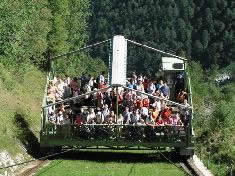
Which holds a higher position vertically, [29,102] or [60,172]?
[29,102]

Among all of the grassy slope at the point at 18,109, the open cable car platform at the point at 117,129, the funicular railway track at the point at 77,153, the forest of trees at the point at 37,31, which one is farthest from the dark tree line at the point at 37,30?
the funicular railway track at the point at 77,153

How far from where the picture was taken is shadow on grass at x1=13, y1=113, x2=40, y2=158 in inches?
1017

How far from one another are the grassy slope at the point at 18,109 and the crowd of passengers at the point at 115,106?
1.81 meters

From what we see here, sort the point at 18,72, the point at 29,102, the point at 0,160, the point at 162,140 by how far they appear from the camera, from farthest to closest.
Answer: the point at 18,72, the point at 29,102, the point at 162,140, the point at 0,160

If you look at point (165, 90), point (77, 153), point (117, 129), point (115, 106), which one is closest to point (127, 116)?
point (117, 129)

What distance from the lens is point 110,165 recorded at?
24078 mm

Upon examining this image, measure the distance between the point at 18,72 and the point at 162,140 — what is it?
16635 millimetres

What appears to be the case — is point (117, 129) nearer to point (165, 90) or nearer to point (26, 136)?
point (165, 90)

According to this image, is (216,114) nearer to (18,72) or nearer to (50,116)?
(18,72)

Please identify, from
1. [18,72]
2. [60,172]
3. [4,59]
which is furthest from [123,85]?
[18,72]

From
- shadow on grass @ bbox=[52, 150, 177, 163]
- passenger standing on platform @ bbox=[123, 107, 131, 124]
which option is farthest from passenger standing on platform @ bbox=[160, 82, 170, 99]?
passenger standing on platform @ bbox=[123, 107, 131, 124]

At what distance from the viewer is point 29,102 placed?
1382 inches

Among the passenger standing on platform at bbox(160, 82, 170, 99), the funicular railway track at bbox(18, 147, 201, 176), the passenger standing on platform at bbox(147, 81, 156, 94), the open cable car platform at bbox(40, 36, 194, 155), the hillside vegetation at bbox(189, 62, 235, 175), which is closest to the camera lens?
the funicular railway track at bbox(18, 147, 201, 176)

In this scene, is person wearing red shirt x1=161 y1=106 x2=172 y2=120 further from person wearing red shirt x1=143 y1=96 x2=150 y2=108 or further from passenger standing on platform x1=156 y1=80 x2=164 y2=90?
passenger standing on platform x1=156 y1=80 x2=164 y2=90
